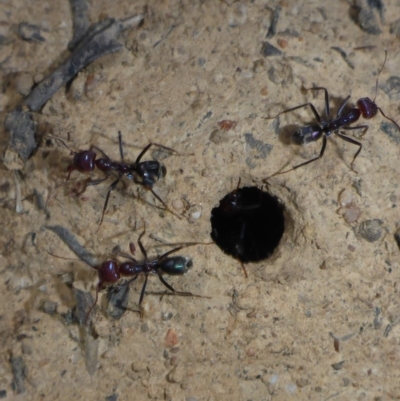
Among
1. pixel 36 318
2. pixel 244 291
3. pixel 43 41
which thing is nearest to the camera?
pixel 244 291

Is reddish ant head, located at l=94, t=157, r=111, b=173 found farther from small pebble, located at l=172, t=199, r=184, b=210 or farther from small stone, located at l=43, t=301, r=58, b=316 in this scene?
small stone, located at l=43, t=301, r=58, b=316

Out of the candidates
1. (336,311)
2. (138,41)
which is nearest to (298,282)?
(336,311)

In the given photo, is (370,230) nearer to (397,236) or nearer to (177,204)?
(397,236)

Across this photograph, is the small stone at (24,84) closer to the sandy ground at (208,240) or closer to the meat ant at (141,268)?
the sandy ground at (208,240)

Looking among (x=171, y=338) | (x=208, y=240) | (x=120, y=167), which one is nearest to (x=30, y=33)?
(x=120, y=167)

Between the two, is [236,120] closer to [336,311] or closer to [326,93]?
[326,93]
